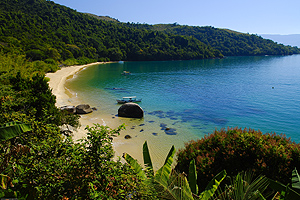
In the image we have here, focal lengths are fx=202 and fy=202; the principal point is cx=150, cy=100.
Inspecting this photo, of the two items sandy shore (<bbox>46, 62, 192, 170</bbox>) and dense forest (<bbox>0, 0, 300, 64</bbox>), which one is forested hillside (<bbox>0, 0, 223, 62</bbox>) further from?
sandy shore (<bbox>46, 62, 192, 170</bbox>)

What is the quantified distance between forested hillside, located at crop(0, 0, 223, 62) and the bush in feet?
269

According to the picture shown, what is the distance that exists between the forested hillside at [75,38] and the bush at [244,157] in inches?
3228

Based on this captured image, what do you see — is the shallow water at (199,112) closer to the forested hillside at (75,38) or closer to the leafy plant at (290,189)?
the leafy plant at (290,189)

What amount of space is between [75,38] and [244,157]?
13985 centimetres

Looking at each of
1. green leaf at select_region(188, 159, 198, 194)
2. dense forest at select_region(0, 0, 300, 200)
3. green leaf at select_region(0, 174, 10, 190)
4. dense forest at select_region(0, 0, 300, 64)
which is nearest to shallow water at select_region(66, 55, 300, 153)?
dense forest at select_region(0, 0, 300, 200)

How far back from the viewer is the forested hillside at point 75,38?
3634 inches

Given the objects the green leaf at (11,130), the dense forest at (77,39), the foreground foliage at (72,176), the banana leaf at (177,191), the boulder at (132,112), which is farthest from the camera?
the dense forest at (77,39)

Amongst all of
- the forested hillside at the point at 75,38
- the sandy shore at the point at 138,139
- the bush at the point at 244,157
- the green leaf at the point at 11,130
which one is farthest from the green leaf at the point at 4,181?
the forested hillside at the point at 75,38

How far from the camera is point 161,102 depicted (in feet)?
114

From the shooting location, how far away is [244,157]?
7742mm

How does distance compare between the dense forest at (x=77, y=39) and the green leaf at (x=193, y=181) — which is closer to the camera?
the green leaf at (x=193, y=181)

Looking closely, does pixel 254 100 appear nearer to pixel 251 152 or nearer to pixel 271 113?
pixel 271 113

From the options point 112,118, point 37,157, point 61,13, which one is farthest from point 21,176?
point 61,13

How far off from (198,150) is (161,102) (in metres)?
26.3
